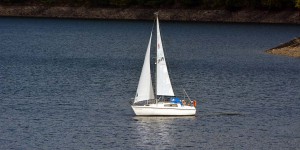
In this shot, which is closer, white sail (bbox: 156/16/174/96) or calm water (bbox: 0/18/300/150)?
calm water (bbox: 0/18/300/150)

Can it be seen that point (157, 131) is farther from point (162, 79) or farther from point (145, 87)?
point (162, 79)

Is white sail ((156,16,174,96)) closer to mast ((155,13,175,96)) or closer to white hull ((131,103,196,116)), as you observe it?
mast ((155,13,175,96))

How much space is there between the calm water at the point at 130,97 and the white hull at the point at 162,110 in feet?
1.67

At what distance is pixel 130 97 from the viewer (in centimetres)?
9738

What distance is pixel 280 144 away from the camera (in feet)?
250

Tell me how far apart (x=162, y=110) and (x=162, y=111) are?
103 mm

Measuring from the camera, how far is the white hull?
84375mm

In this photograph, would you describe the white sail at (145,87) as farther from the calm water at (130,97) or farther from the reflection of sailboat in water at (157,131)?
the calm water at (130,97)

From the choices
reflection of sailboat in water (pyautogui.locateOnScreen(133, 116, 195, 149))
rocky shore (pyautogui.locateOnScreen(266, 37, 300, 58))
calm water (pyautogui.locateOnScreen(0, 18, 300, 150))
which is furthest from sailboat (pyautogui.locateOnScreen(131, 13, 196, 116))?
rocky shore (pyautogui.locateOnScreen(266, 37, 300, 58))

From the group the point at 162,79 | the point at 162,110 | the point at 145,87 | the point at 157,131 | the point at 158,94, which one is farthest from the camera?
the point at 162,79

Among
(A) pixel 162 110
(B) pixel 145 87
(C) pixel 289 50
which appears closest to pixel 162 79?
(B) pixel 145 87

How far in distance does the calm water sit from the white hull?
1.67 ft

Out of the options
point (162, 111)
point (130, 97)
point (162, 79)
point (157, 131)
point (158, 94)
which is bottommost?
point (157, 131)

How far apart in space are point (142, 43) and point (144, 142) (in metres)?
99.0
